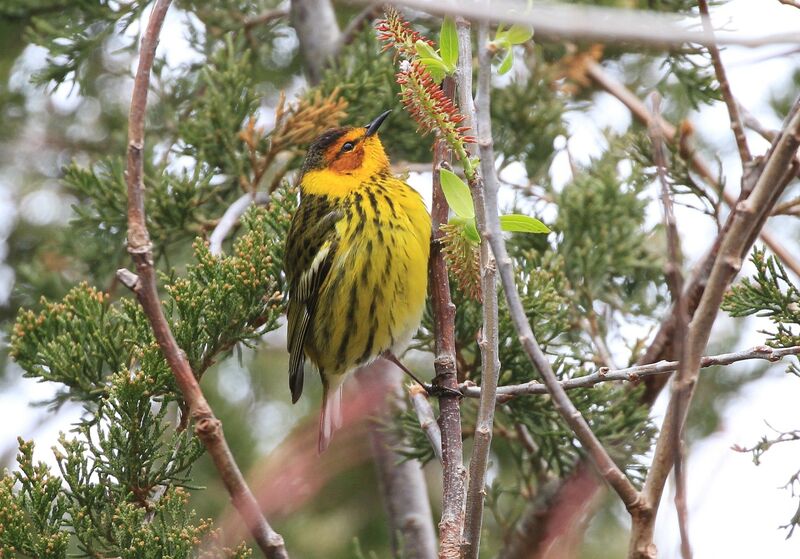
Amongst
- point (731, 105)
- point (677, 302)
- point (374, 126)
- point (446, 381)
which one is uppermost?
point (374, 126)

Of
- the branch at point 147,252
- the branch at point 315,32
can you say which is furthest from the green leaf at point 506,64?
the branch at point 315,32

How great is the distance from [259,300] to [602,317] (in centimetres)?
150

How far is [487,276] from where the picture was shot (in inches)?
70.6

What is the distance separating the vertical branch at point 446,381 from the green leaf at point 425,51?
0.32 m

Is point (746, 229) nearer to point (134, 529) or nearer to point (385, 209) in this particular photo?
point (134, 529)

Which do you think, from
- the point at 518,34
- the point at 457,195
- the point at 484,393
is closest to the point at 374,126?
the point at 457,195

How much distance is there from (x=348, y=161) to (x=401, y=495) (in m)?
1.32

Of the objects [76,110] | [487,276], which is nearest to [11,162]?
[76,110]

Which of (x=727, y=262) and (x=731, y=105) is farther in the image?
(x=731, y=105)

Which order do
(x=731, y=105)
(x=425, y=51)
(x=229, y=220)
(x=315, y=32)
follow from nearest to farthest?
(x=425, y=51), (x=731, y=105), (x=229, y=220), (x=315, y=32)

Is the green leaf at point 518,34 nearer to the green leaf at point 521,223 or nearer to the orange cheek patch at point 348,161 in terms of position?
the green leaf at point 521,223

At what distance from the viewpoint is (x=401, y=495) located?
3857 millimetres

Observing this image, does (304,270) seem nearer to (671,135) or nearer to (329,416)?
(329,416)

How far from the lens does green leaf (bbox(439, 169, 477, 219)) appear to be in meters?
2.13
